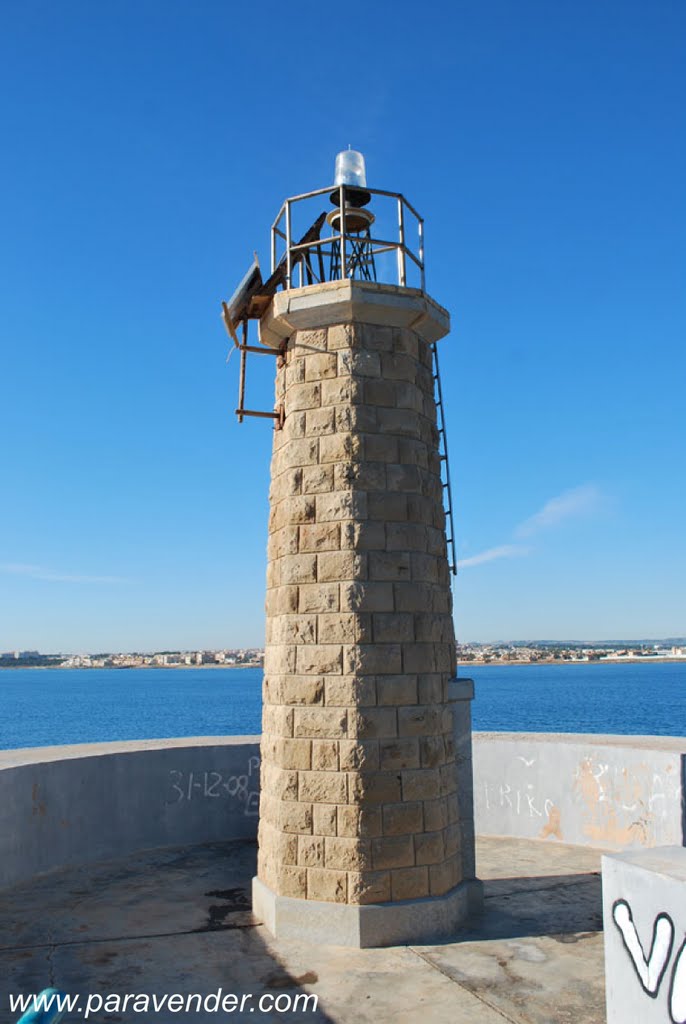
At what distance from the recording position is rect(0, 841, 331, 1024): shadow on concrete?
25.0 ft

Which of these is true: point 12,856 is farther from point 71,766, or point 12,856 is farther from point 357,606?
point 357,606

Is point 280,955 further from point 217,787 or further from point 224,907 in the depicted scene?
point 217,787

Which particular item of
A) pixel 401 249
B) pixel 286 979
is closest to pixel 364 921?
pixel 286 979

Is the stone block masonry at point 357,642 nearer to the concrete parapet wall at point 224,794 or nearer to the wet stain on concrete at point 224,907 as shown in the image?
the wet stain on concrete at point 224,907

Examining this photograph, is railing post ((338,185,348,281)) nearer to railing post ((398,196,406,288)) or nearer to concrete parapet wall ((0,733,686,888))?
railing post ((398,196,406,288))

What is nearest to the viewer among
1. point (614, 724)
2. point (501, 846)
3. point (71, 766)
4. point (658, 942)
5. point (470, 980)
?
point (658, 942)

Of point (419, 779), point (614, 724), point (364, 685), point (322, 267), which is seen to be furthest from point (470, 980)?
point (614, 724)

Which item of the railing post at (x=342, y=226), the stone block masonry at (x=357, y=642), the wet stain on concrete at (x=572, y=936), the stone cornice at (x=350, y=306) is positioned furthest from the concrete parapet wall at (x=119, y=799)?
the railing post at (x=342, y=226)

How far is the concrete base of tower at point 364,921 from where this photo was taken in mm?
8781

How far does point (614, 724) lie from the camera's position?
67312 millimetres

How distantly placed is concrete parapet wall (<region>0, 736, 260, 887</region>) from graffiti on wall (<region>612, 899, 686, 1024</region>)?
8.31m

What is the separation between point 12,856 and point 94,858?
5.05ft

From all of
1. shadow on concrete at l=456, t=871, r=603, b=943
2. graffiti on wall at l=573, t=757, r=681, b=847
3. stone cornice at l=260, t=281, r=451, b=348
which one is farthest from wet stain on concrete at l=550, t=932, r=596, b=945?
stone cornice at l=260, t=281, r=451, b=348

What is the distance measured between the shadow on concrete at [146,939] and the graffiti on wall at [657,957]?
324cm
